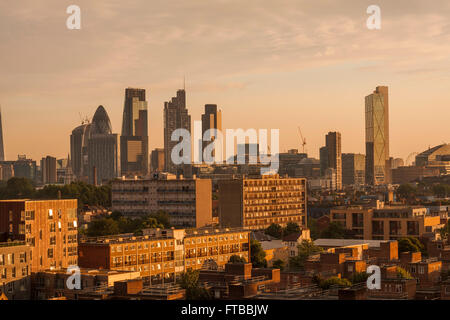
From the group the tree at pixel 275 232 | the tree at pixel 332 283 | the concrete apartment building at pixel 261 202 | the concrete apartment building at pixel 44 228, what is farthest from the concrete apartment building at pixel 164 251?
the concrete apartment building at pixel 261 202

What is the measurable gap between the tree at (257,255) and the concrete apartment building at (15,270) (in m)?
18.2

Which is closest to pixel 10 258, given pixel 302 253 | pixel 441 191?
pixel 302 253

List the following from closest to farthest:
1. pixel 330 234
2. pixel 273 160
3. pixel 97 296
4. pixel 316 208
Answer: pixel 97 296
pixel 330 234
pixel 316 208
pixel 273 160

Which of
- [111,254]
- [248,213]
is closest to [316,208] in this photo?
[248,213]

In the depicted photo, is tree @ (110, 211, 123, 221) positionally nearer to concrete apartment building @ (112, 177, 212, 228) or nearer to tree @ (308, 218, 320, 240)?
concrete apartment building @ (112, 177, 212, 228)

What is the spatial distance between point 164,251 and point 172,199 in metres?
37.1

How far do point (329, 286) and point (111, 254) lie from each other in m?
12.9

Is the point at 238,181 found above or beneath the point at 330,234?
above

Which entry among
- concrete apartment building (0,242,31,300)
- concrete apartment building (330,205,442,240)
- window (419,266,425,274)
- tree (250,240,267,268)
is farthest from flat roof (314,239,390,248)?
concrete apartment building (0,242,31,300)

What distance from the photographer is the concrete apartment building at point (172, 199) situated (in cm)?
7750

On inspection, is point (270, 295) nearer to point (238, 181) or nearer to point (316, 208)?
point (238, 181)

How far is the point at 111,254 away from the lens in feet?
127

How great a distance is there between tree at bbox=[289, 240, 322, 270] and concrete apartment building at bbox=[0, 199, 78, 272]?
1686 centimetres
